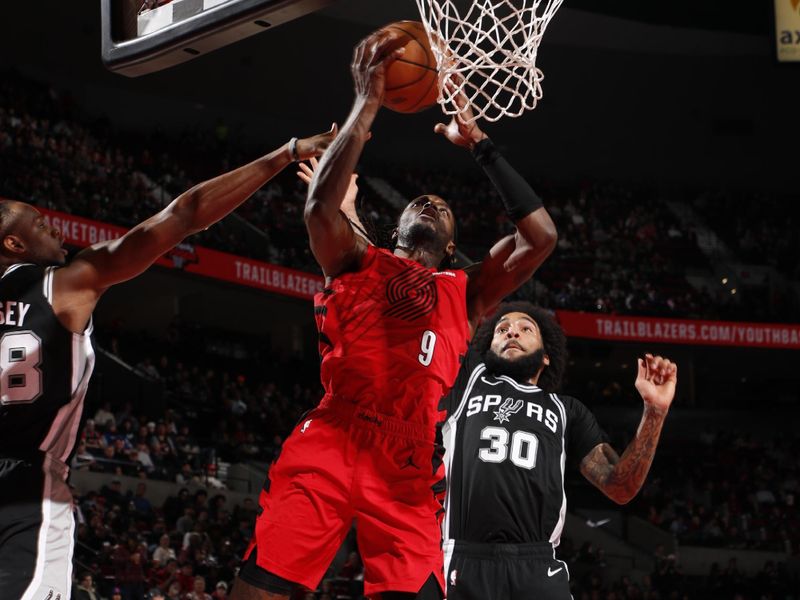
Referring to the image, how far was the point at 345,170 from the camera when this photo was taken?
3.62 metres

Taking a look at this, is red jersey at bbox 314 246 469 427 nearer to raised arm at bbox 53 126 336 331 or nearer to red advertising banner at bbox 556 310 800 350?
raised arm at bbox 53 126 336 331

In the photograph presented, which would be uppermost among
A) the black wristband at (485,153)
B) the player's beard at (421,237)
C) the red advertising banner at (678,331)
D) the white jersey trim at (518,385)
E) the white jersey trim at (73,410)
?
the red advertising banner at (678,331)

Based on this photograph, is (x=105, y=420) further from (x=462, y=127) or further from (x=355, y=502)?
(x=355, y=502)

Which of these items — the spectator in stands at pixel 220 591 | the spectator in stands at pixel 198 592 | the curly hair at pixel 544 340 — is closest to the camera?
the curly hair at pixel 544 340

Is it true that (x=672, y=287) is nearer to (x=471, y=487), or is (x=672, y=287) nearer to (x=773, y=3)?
(x=773, y=3)

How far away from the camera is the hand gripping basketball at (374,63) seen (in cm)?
379

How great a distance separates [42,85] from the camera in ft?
68.4

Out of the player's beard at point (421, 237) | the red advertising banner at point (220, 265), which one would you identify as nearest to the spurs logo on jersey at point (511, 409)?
the player's beard at point (421, 237)

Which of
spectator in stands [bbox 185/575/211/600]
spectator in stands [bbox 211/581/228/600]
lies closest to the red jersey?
spectator in stands [bbox 185/575/211/600]

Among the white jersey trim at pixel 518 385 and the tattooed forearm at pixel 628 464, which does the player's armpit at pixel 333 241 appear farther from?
the tattooed forearm at pixel 628 464

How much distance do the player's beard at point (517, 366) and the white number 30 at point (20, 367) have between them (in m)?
2.07

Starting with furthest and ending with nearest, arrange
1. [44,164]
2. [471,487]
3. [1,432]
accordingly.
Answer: [44,164] → [471,487] → [1,432]

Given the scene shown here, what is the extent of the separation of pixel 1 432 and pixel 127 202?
46.8 feet

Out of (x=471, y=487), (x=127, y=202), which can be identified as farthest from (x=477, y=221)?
(x=471, y=487)
